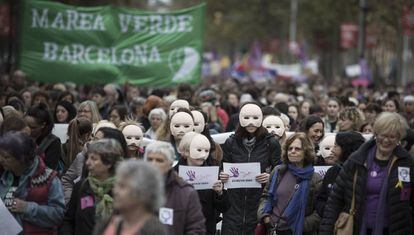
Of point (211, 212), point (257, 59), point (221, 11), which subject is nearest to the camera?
point (211, 212)

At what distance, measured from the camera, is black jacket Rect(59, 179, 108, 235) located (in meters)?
8.10

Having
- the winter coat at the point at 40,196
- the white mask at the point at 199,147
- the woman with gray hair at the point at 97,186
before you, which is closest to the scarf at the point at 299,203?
the white mask at the point at 199,147

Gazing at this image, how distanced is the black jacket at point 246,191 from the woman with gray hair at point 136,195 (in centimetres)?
497

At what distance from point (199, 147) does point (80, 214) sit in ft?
6.16

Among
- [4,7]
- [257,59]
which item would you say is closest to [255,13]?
[257,59]

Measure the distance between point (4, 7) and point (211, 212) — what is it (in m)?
25.7

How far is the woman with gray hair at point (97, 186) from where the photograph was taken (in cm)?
789

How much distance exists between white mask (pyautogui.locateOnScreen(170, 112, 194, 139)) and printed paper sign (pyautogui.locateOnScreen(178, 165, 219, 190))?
1.35 meters

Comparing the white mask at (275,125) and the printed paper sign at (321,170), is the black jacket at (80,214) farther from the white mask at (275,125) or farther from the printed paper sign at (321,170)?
the white mask at (275,125)

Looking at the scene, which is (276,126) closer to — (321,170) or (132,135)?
(321,170)

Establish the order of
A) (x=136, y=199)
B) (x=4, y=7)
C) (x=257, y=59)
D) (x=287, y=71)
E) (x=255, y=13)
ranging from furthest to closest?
(x=255, y=13), (x=257, y=59), (x=287, y=71), (x=4, y=7), (x=136, y=199)

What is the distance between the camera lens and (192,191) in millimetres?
7965

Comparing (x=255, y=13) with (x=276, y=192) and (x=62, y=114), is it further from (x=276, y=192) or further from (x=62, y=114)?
(x=276, y=192)

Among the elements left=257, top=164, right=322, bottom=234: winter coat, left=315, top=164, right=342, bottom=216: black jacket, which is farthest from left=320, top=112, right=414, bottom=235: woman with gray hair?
left=257, top=164, right=322, bottom=234: winter coat
